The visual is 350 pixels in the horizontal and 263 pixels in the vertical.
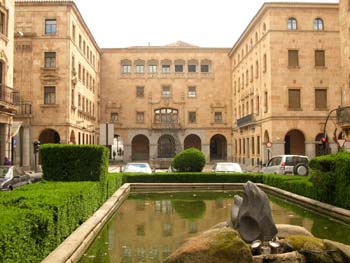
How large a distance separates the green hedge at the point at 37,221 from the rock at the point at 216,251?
6.14 ft

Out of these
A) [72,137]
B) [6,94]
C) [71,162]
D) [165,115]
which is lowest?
[71,162]

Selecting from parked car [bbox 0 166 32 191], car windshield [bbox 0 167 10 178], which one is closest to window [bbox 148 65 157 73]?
parked car [bbox 0 166 32 191]

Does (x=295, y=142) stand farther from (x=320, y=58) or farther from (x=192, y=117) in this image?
(x=192, y=117)

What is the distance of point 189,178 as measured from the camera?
70.5ft

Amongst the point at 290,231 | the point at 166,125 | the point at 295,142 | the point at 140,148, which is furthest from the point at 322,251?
the point at 140,148

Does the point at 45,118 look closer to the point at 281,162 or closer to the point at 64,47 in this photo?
the point at 64,47

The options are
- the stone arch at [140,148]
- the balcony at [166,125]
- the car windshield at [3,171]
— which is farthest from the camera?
the stone arch at [140,148]

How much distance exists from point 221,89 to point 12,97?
33.7 meters

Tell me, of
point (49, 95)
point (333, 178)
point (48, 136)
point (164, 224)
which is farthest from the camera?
point (48, 136)

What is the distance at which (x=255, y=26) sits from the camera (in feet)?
134

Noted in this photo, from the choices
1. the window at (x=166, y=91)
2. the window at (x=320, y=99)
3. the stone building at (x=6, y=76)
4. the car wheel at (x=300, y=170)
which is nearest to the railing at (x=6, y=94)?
the stone building at (x=6, y=76)

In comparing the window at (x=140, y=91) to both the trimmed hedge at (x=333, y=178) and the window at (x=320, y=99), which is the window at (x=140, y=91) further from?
the trimmed hedge at (x=333, y=178)

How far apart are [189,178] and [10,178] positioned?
8611 mm

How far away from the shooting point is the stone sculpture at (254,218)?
7266mm
